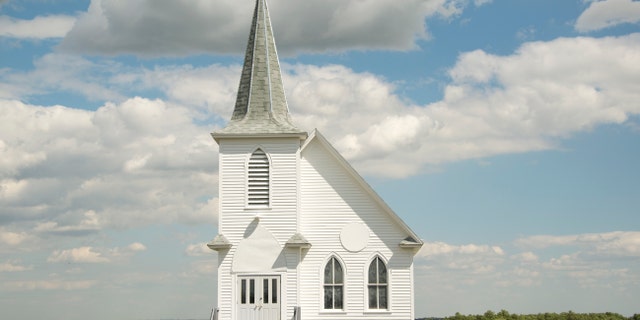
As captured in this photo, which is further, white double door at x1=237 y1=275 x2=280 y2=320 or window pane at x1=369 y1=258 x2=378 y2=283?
window pane at x1=369 y1=258 x2=378 y2=283

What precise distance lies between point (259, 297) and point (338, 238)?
3.48 metres

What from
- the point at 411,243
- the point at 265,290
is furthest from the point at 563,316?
the point at 265,290

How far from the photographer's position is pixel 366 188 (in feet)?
93.2

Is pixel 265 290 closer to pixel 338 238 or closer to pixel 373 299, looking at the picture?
pixel 338 238

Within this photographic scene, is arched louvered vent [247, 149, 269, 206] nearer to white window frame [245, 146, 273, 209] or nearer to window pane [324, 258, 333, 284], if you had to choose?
white window frame [245, 146, 273, 209]

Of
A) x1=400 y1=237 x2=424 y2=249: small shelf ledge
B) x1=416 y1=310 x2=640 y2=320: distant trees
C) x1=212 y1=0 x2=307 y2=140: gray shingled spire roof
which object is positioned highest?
x1=212 y1=0 x2=307 y2=140: gray shingled spire roof

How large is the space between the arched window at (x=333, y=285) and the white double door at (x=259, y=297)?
1.82 meters

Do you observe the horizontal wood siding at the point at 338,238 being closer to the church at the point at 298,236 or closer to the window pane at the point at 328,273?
the church at the point at 298,236

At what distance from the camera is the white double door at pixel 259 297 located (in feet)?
89.1

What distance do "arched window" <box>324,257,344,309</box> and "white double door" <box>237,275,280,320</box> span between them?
1.82 metres

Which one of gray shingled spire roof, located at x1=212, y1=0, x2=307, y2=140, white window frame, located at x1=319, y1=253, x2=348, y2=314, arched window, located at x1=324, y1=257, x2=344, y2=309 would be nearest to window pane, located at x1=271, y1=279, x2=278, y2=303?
white window frame, located at x1=319, y1=253, x2=348, y2=314

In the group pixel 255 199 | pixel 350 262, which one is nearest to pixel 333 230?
pixel 350 262

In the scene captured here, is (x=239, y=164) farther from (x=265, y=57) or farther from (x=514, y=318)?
(x=514, y=318)

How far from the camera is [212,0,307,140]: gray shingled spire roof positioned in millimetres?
28062
